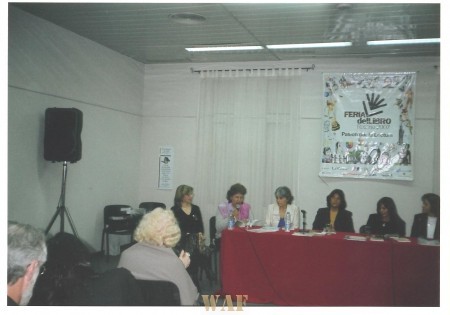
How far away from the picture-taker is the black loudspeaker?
463cm

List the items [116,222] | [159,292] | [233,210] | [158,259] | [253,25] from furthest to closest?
[116,222] → [233,210] → [253,25] → [158,259] → [159,292]

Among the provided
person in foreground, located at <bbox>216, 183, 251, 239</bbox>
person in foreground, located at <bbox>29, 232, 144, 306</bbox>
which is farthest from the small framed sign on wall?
person in foreground, located at <bbox>29, 232, 144, 306</bbox>

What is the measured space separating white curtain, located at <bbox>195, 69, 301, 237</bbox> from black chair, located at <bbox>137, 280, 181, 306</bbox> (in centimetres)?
431

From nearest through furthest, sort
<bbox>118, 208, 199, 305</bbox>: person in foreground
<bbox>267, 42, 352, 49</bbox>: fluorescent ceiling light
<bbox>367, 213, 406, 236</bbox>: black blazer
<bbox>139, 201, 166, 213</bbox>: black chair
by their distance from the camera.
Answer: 1. <bbox>118, 208, 199, 305</bbox>: person in foreground
2. <bbox>367, 213, 406, 236</bbox>: black blazer
3. <bbox>267, 42, 352, 49</bbox>: fluorescent ceiling light
4. <bbox>139, 201, 166, 213</bbox>: black chair

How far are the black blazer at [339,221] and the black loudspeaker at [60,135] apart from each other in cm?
285

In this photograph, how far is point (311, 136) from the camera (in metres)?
6.32

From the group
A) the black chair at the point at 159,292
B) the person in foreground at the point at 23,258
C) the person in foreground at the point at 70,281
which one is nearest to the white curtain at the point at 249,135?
the black chair at the point at 159,292

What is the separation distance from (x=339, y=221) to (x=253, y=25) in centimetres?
241

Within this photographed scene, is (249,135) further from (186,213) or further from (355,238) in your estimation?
(355,238)

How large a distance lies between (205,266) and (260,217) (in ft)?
6.71

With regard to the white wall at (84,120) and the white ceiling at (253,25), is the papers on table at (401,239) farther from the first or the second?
the white wall at (84,120)

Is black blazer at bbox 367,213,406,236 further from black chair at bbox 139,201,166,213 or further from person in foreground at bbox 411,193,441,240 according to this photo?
black chair at bbox 139,201,166,213

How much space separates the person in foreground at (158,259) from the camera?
90.1 inches

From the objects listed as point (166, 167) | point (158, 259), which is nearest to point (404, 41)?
point (166, 167)
